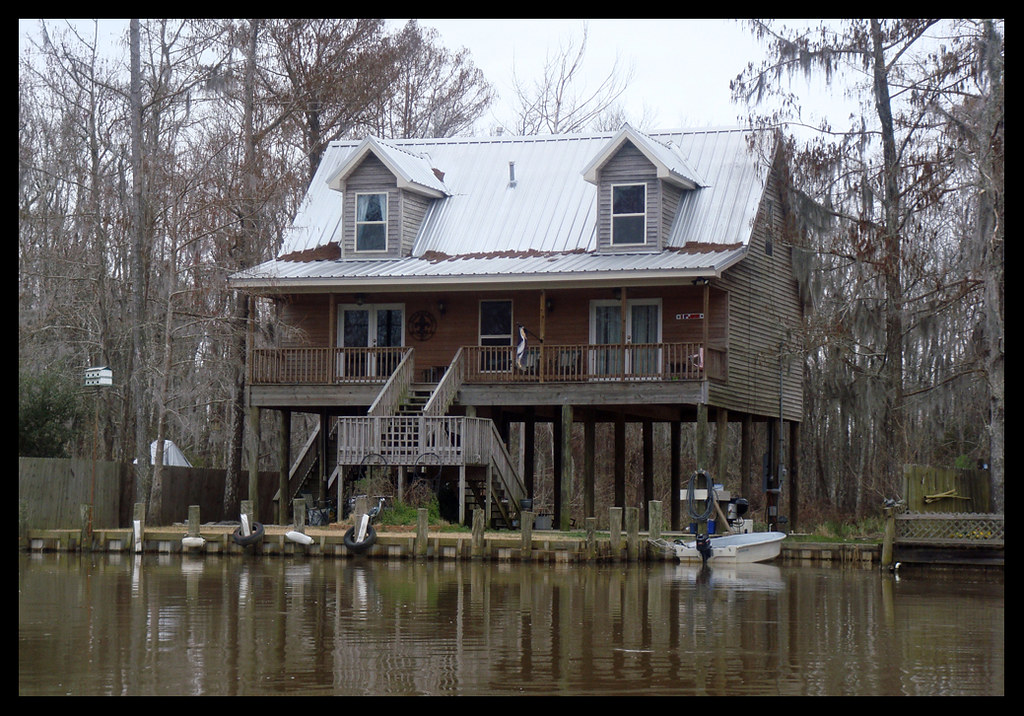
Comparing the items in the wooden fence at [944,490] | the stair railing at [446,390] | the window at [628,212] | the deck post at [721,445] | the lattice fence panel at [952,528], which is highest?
the window at [628,212]

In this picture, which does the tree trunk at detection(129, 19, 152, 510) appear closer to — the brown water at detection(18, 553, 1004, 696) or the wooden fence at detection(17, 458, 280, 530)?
the wooden fence at detection(17, 458, 280, 530)

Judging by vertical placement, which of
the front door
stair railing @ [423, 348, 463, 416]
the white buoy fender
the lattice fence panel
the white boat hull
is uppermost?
the front door

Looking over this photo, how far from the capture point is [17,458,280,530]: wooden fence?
30.0 metres

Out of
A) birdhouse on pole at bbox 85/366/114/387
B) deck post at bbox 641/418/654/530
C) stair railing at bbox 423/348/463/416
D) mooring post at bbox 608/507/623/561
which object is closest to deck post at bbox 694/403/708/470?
mooring post at bbox 608/507/623/561

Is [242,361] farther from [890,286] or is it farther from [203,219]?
[890,286]

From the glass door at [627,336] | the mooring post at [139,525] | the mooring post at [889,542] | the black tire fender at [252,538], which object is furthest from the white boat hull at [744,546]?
the mooring post at [139,525]

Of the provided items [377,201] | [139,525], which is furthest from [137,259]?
[139,525]

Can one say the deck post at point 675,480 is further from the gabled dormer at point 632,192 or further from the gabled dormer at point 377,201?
the gabled dormer at point 377,201

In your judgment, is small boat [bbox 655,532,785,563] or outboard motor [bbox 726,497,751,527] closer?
small boat [bbox 655,532,785,563]

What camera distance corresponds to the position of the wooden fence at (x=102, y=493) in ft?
98.4

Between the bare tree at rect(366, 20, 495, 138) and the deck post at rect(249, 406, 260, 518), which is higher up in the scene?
the bare tree at rect(366, 20, 495, 138)

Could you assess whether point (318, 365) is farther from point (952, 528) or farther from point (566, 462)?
point (952, 528)

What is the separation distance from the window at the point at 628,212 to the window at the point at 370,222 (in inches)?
228

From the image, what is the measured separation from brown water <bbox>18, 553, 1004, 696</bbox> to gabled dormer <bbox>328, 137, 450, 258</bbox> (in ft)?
39.9
